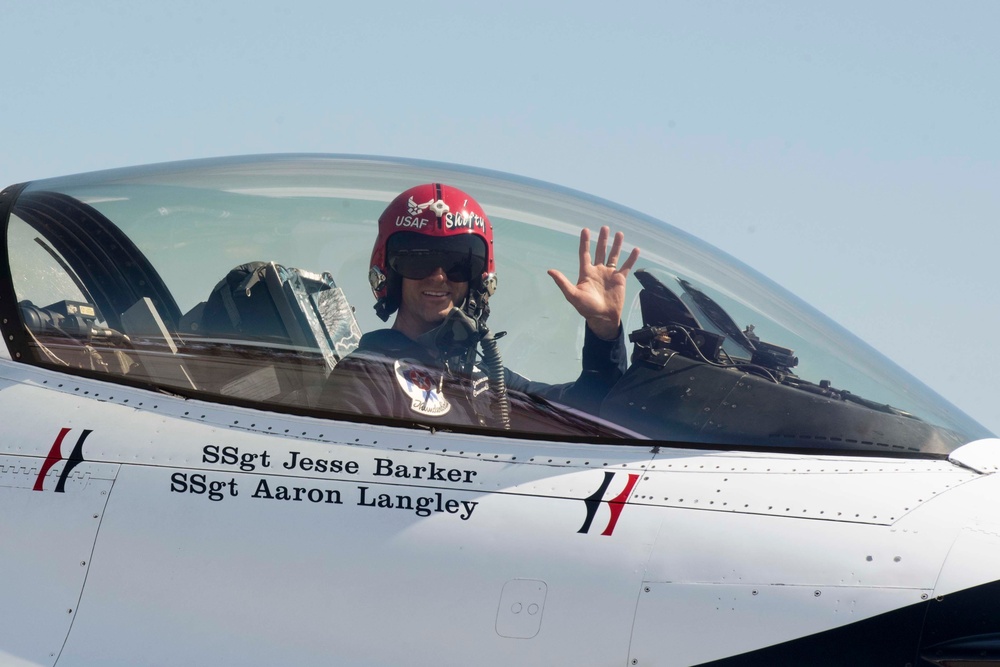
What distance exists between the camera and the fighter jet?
3.32 m

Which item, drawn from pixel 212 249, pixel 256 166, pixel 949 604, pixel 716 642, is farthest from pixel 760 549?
pixel 256 166

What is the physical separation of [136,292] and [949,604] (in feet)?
10.3

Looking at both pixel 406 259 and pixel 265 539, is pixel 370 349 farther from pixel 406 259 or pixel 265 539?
pixel 265 539

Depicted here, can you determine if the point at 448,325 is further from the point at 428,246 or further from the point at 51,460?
the point at 51,460

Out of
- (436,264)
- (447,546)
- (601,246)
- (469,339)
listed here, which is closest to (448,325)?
(469,339)

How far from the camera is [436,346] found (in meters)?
3.87

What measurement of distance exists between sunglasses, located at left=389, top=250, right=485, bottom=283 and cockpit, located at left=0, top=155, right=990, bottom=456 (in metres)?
0.11

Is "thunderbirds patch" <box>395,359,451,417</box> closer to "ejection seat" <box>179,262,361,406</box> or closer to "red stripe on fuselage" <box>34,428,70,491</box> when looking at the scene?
"ejection seat" <box>179,262,361,406</box>

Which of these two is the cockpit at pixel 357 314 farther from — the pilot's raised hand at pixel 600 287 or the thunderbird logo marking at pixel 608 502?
the thunderbird logo marking at pixel 608 502

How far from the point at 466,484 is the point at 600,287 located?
1.00 m

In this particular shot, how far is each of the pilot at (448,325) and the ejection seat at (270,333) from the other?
0.12 meters

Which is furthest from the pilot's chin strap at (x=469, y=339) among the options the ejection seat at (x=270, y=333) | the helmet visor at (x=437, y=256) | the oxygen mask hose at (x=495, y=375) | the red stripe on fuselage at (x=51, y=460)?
the red stripe on fuselage at (x=51, y=460)

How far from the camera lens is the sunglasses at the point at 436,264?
3984mm

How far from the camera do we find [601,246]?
4.15 meters
